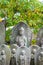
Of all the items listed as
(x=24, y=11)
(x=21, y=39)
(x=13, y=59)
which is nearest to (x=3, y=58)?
(x=13, y=59)

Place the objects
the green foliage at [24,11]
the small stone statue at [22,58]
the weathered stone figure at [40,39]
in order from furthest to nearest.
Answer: the green foliage at [24,11], the weathered stone figure at [40,39], the small stone statue at [22,58]

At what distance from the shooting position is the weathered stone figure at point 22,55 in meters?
3.48

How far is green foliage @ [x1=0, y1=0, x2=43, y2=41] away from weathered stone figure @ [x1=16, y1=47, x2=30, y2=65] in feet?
3.99

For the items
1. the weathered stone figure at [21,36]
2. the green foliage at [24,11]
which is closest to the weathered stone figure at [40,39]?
the weathered stone figure at [21,36]

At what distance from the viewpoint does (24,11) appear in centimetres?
494

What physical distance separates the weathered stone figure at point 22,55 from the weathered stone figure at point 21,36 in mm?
360

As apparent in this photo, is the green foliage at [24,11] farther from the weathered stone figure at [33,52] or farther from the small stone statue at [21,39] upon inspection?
the weathered stone figure at [33,52]

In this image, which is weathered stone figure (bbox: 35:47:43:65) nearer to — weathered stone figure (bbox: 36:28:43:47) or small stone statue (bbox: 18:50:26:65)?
small stone statue (bbox: 18:50:26:65)

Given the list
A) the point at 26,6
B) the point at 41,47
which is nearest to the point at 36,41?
the point at 41,47

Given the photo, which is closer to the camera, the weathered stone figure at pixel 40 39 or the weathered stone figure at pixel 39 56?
the weathered stone figure at pixel 39 56

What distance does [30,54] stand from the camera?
3510 mm

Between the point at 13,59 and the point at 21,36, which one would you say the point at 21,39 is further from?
the point at 13,59

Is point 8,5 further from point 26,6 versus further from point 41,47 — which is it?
point 41,47

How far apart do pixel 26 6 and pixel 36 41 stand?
3.64 ft
